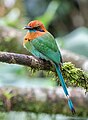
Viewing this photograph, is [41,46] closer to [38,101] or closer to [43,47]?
[43,47]

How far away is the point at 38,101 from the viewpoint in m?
3.75

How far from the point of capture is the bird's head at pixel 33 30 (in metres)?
2.90

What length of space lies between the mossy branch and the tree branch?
86cm

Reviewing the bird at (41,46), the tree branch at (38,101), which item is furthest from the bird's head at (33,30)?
the tree branch at (38,101)

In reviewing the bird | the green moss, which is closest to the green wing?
the bird

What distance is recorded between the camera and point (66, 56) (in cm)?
423

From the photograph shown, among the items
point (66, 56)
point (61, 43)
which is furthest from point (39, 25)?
point (61, 43)

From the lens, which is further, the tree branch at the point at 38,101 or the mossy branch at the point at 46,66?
the tree branch at the point at 38,101

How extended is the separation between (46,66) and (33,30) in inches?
12.1

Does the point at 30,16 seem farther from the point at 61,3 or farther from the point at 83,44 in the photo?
the point at 83,44

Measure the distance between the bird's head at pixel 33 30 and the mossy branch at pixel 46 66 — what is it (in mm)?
216

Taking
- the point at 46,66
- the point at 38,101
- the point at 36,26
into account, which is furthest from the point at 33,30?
the point at 38,101

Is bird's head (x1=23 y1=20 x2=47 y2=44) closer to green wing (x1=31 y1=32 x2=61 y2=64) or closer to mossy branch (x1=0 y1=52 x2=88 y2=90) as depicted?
green wing (x1=31 y1=32 x2=61 y2=64)

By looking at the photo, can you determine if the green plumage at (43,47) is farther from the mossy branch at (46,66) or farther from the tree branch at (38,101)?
the tree branch at (38,101)
